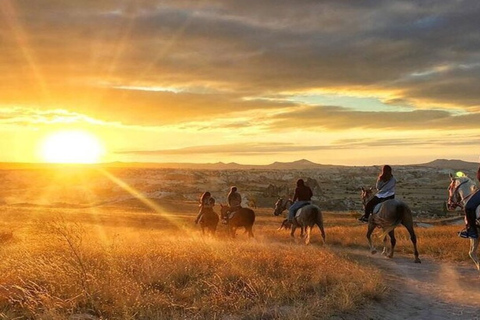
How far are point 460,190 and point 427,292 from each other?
4165 mm

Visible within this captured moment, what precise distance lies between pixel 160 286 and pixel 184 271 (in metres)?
1.06

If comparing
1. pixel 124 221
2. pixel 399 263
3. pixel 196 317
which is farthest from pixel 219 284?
pixel 124 221

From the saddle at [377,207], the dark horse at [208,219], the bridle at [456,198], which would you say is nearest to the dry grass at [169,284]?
the bridle at [456,198]

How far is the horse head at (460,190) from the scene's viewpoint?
46.1 feet

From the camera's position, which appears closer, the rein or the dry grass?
the dry grass

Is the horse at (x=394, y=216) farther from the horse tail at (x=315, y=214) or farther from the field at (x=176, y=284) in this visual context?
the horse tail at (x=315, y=214)

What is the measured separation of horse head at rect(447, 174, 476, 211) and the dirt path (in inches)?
84.5

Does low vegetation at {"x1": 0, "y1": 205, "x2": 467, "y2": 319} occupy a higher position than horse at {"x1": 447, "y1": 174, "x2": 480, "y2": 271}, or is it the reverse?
horse at {"x1": 447, "y1": 174, "x2": 480, "y2": 271}

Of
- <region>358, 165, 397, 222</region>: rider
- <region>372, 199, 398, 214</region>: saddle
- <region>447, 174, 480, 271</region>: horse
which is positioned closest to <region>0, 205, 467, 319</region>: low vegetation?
<region>447, 174, 480, 271</region>: horse

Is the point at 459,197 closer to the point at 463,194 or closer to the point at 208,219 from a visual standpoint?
the point at 463,194

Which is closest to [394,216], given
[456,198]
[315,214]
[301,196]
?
[456,198]

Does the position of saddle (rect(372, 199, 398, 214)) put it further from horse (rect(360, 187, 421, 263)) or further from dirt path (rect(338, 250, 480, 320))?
dirt path (rect(338, 250, 480, 320))

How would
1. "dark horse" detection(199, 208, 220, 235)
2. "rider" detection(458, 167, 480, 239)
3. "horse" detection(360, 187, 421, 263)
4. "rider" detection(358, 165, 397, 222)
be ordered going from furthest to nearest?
"dark horse" detection(199, 208, 220, 235) → "rider" detection(358, 165, 397, 222) → "horse" detection(360, 187, 421, 263) → "rider" detection(458, 167, 480, 239)

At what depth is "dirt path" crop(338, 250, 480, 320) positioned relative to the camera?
9.52m
